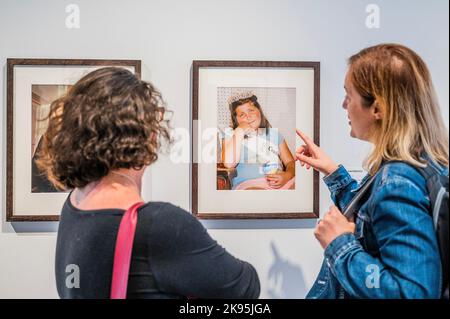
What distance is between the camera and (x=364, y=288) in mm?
548

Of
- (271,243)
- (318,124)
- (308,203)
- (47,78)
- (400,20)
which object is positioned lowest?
(271,243)

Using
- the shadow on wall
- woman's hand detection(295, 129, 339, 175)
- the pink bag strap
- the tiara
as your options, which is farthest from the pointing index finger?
the pink bag strap

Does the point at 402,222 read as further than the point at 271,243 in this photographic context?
No

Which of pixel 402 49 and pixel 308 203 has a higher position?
pixel 402 49

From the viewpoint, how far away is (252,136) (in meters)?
0.83

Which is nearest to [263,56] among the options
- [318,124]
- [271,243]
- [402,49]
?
[318,124]

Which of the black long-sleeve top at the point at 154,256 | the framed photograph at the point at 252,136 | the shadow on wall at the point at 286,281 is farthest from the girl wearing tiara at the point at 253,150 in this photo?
the black long-sleeve top at the point at 154,256

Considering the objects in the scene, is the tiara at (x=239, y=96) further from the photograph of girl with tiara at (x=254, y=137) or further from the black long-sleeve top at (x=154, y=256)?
the black long-sleeve top at (x=154, y=256)

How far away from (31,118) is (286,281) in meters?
0.73

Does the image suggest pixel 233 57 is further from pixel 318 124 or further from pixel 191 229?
pixel 191 229

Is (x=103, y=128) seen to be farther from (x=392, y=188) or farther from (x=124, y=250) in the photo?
(x=392, y=188)

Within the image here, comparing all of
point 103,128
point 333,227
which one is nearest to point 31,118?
point 103,128

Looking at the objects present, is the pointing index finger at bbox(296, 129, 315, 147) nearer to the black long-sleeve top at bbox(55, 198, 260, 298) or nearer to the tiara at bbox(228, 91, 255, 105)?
the tiara at bbox(228, 91, 255, 105)

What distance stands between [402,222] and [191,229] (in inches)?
12.5
